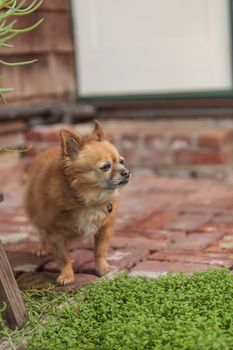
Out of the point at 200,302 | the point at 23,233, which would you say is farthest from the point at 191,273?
the point at 23,233

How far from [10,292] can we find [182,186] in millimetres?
2763

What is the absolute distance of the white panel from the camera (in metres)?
5.57

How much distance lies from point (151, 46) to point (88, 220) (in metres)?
2.92

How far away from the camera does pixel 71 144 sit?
3.19 metres

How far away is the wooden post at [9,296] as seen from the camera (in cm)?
272

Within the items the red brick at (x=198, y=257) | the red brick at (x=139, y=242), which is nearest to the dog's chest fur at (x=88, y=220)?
the red brick at (x=198, y=257)

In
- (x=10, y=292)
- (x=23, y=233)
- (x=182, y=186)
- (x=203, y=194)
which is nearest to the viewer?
(x=10, y=292)

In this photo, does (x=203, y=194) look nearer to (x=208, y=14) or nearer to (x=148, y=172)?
(x=148, y=172)

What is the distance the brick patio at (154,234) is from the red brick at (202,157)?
0.54 feet

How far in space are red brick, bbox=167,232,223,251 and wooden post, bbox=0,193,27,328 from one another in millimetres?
1152

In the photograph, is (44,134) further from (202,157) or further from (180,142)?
(202,157)

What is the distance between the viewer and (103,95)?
20.0ft

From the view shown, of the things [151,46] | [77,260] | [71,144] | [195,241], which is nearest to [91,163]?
[71,144]

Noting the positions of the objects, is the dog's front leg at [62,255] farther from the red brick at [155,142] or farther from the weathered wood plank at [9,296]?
the red brick at [155,142]
